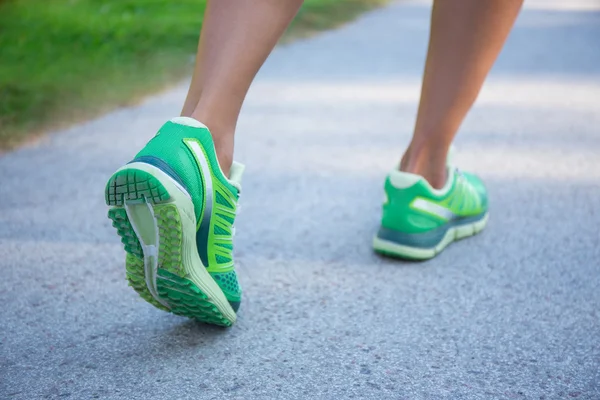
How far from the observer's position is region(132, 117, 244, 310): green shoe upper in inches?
43.0

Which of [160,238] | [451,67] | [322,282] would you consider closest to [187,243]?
[160,238]

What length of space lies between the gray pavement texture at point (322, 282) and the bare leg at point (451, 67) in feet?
0.77

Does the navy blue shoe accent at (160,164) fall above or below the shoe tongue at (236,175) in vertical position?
above

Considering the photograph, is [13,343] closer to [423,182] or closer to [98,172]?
[423,182]

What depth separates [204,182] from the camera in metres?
1.14

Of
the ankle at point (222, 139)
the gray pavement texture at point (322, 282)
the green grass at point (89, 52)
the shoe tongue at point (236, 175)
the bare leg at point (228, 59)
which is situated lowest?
the green grass at point (89, 52)

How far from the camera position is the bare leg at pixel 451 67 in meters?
1.51

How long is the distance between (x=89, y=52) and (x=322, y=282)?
3.06m

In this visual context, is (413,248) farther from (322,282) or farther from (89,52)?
(89,52)

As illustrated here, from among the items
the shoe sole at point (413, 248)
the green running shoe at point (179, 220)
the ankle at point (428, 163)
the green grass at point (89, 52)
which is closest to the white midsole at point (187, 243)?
the green running shoe at point (179, 220)

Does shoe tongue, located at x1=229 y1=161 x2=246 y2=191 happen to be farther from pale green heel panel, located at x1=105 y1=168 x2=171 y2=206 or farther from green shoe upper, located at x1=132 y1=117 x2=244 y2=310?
pale green heel panel, located at x1=105 y1=168 x2=171 y2=206

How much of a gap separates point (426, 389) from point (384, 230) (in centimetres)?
57

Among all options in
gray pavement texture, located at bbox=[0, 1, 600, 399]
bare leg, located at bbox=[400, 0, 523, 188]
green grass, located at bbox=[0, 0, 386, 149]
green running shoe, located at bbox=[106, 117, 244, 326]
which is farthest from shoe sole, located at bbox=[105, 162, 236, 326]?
green grass, located at bbox=[0, 0, 386, 149]

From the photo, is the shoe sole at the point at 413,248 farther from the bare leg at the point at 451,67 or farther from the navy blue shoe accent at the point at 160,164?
the navy blue shoe accent at the point at 160,164
